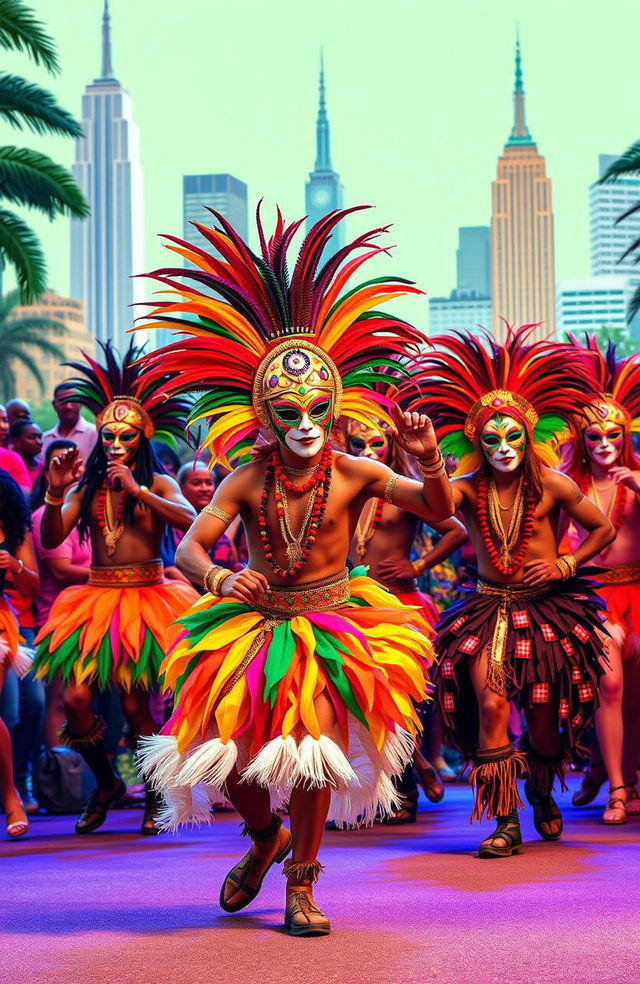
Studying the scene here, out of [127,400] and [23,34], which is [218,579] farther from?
[23,34]

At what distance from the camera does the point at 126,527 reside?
7.31 m

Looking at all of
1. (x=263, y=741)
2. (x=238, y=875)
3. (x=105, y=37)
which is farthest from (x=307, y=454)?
(x=105, y=37)

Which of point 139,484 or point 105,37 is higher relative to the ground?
point 105,37

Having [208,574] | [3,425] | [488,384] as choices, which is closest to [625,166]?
[3,425]

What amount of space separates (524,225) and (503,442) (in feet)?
592

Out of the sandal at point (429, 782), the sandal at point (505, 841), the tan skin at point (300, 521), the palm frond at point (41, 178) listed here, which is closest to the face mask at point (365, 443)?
the sandal at point (429, 782)

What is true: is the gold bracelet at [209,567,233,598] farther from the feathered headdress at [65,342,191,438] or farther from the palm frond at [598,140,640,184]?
the palm frond at [598,140,640,184]

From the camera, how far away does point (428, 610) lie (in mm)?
7863

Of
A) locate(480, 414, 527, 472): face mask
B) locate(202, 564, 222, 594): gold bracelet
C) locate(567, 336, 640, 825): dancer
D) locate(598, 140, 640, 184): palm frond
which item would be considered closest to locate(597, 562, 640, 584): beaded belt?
locate(567, 336, 640, 825): dancer

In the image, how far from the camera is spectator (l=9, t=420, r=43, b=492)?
9.62 meters

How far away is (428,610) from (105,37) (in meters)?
138

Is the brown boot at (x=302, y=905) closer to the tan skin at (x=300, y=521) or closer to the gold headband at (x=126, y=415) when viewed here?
the tan skin at (x=300, y=521)

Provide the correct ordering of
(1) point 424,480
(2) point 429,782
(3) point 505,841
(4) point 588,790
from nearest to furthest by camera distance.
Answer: (1) point 424,480 → (3) point 505,841 → (4) point 588,790 → (2) point 429,782

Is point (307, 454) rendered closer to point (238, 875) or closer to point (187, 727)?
point (187, 727)
